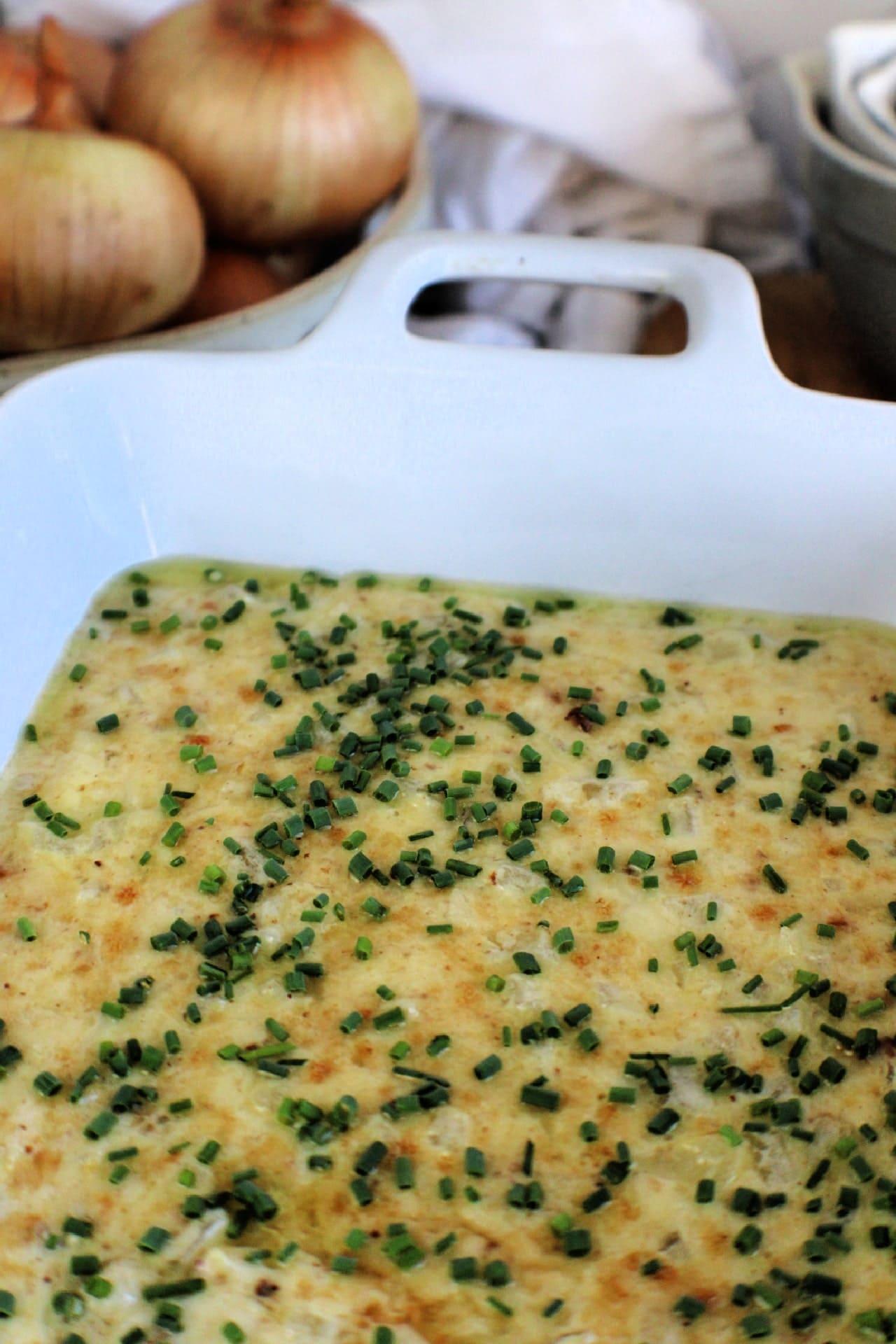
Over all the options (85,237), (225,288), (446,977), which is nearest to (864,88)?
(225,288)

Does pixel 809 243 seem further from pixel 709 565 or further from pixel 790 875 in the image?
pixel 790 875

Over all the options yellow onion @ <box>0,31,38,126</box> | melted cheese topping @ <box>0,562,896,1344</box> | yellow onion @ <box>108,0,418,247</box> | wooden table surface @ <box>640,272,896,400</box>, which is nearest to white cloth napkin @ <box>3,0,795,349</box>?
wooden table surface @ <box>640,272,896,400</box>

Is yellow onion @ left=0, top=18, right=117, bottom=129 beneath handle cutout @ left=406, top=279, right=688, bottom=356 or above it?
above

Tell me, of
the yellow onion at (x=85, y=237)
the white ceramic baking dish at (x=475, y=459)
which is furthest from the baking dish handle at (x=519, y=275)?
A: the yellow onion at (x=85, y=237)

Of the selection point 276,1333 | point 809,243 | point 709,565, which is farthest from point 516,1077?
point 809,243

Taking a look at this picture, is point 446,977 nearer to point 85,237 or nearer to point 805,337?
point 85,237

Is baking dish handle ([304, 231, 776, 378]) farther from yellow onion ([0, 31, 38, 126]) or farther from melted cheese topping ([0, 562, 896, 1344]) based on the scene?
yellow onion ([0, 31, 38, 126])
